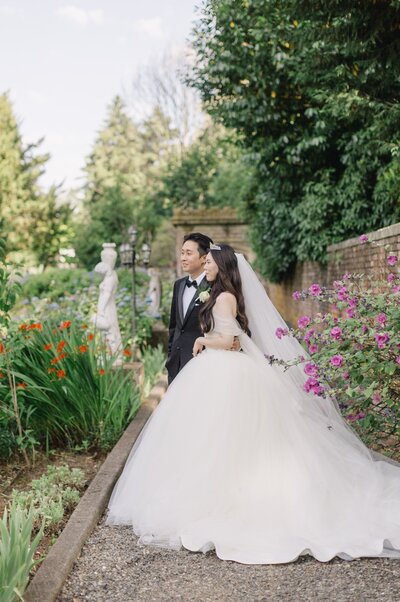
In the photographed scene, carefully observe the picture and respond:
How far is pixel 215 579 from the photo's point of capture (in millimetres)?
3430

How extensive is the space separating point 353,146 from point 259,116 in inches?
83.4

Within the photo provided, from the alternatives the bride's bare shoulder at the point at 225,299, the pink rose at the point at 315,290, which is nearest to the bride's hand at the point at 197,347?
the bride's bare shoulder at the point at 225,299

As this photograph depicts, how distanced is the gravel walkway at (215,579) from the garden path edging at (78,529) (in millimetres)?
88

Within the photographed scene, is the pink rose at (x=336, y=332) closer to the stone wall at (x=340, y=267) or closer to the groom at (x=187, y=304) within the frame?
the stone wall at (x=340, y=267)

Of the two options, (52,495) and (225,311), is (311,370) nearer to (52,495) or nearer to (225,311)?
(225,311)

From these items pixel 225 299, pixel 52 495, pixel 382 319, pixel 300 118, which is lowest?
pixel 52 495

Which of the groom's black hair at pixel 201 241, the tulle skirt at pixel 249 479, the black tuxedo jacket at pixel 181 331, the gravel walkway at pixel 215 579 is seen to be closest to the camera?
the gravel walkway at pixel 215 579

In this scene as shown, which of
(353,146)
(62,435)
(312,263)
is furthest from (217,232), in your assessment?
(62,435)

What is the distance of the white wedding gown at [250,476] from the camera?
3.75 m

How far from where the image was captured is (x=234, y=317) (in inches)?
186

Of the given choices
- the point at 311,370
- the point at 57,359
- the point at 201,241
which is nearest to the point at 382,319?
the point at 311,370

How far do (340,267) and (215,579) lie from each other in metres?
8.17

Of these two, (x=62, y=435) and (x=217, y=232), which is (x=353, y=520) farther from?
(x=217, y=232)

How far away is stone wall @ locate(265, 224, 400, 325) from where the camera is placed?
24.8 ft
